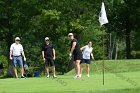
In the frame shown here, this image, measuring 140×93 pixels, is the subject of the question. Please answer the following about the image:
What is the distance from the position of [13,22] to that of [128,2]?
1684 cm

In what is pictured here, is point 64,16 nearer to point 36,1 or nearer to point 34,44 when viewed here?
point 36,1

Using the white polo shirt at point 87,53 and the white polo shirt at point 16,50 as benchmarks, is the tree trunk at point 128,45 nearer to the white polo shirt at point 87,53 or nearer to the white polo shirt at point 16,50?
the white polo shirt at point 87,53

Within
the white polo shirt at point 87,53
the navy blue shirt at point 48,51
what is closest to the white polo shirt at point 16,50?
the navy blue shirt at point 48,51

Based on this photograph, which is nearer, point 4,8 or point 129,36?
point 4,8

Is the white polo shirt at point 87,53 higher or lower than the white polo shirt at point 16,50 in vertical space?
lower

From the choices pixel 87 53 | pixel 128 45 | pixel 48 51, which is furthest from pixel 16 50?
pixel 128 45

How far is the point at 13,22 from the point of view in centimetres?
4650

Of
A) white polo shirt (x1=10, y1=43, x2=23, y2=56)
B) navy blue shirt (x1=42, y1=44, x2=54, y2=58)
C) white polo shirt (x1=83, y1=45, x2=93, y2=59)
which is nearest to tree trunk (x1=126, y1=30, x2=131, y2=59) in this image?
white polo shirt (x1=83, y1=45, x2=93, y2=59)

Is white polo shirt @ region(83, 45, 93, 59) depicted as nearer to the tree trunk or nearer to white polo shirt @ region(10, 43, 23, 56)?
white polo shirt @ region(10, 43, 23, 56)

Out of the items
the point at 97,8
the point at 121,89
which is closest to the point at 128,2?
the point at 97,8

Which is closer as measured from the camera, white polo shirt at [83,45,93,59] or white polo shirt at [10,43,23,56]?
white polo shirt at [10,43,23,56]

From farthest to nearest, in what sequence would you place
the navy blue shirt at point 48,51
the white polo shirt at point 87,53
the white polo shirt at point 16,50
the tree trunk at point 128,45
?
the tree trunk at point 128,45 → the white polo shirt at point 87,53 → the white polo shirt at point 16,50 → the navy blue shirt at point 48,51

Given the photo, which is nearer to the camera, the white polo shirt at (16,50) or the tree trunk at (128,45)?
the white polo shirt at (16,50)

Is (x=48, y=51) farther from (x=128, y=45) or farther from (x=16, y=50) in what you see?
(x=128, y=45)
